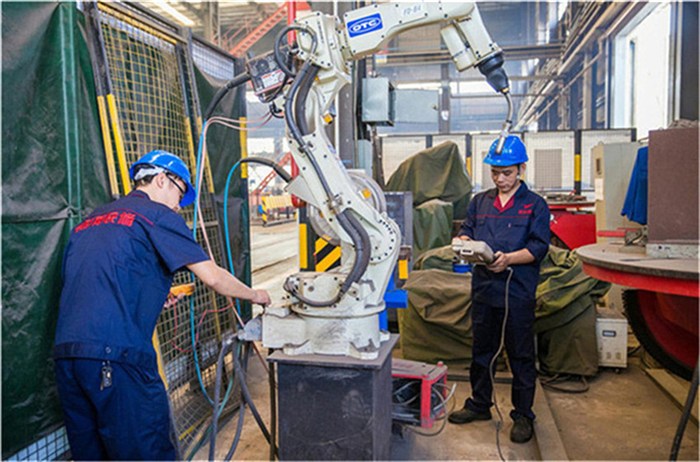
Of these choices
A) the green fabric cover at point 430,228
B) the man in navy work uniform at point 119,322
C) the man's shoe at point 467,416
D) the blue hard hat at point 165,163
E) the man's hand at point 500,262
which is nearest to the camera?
the man in navy work uniform at point 119,322

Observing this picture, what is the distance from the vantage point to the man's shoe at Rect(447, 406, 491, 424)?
2896 mm

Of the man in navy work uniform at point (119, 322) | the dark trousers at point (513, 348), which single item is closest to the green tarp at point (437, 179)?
the dark trousers at point (513, 348)

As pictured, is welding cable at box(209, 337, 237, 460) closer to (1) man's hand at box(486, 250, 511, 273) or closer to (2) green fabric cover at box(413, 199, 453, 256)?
(1) man's hand at box(486, 250, 511, 273)

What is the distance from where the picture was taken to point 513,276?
2.67 metres

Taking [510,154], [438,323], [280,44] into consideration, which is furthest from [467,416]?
[280,44]

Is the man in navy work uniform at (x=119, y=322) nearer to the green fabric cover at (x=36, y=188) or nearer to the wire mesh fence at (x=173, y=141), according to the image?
the green fabric cover at (x=36, y=188)

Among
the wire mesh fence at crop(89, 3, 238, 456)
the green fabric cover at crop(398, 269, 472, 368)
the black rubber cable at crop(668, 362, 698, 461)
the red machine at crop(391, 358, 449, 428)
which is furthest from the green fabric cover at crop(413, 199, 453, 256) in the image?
the black rubber cable at crop(668, 362, 698, 461)

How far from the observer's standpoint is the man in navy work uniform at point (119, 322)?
173 centimetres

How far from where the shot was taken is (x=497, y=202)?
2814 millimetres

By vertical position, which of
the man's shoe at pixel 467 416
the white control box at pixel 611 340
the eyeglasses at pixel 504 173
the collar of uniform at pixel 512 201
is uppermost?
the eyeglasses at pixel 504 173

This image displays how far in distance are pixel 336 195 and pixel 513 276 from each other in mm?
1164

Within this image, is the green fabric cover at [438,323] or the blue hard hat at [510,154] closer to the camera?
the blue hard hat at [510,154]

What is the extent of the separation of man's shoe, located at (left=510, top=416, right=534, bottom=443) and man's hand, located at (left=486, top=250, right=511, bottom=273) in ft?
2.66

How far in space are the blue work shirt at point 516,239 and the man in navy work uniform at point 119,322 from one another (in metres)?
1.42
